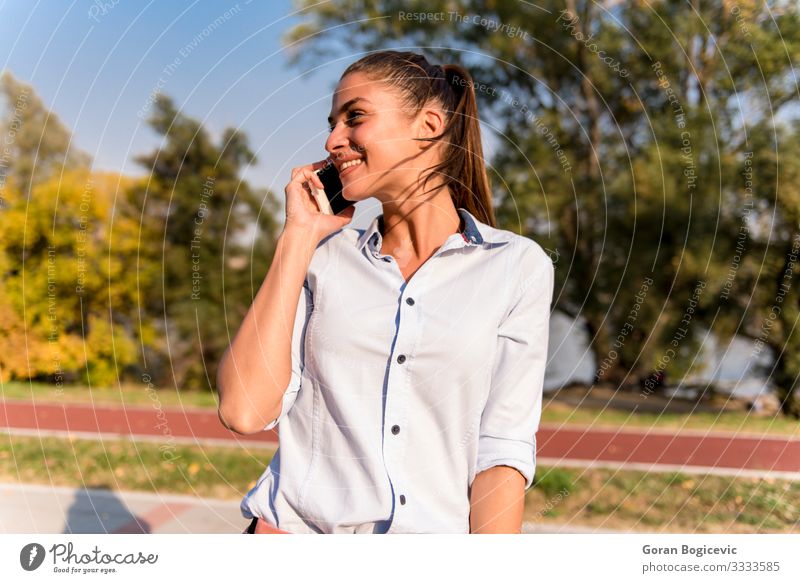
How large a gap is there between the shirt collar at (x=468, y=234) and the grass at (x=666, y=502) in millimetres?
2611

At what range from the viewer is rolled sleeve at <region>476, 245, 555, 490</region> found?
160 cm

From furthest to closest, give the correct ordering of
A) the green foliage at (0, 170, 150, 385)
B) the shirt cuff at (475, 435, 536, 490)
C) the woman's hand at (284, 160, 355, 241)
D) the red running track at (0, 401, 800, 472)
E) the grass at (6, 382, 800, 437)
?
the grass at (6, 382, 800, 437) → the red running track at (0, 401, 800, 472) → the green foliage at (0, 170, 150, 385) → the woman's hand at (284, 160, 355, 241) → the shirt cuff at (475, 435, 536, 490)

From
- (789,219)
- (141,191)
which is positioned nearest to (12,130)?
(141,191)

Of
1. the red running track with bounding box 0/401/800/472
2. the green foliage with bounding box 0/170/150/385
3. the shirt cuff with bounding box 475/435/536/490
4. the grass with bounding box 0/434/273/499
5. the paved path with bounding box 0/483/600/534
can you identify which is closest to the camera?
the shirt cuff with bounding box 475/435/536/490

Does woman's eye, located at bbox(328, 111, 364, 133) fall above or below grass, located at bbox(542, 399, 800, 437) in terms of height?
above

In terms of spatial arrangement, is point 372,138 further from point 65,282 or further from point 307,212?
point 65,282

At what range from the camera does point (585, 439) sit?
585 cm

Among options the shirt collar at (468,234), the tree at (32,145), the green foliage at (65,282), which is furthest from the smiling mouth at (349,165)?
the tree at (32,145)

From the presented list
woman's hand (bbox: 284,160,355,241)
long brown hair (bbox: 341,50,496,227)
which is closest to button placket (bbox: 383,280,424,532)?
woman's hand (bbox: 284,160,355,241)

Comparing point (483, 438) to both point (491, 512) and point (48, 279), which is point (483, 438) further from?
point (48, 279)

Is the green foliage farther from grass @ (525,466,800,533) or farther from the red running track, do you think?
grass @ (525,466,800,533)


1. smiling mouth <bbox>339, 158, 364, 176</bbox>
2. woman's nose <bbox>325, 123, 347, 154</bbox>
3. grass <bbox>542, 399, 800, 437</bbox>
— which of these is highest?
woman's nose <bbox>325, 123, 347, 154</bbox>

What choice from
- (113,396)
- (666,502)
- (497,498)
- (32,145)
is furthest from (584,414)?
(497,498)

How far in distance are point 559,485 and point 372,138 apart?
327 centimetres
